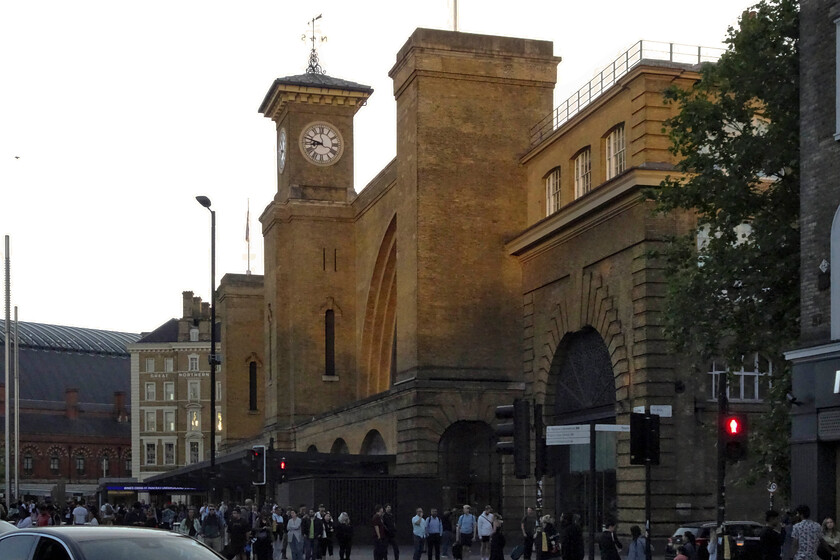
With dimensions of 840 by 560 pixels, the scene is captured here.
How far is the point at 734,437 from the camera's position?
1852 cm

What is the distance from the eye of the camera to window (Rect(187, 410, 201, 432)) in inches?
4717

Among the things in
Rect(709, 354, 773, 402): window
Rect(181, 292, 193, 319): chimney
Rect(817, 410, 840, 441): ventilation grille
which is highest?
Rect(181, 292, 193, 319): chimney

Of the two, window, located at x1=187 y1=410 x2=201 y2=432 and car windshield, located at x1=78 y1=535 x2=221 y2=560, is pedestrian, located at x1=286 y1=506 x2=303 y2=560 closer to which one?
car windshield, located at x1=78 y1=535 x2=221 y2=560

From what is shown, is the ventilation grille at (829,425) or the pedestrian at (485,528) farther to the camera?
the pedestrian at (485,528)

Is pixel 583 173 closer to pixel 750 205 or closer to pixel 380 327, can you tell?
pixel 750 205

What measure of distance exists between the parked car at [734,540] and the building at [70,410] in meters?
94.9

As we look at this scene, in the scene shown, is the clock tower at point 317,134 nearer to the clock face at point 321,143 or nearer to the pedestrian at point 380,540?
the clock face at point 321,143

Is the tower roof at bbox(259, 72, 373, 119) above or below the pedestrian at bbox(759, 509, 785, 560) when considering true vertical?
above

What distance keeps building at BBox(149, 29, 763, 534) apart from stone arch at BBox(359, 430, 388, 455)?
0.37ft

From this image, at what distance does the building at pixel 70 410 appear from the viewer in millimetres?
125312

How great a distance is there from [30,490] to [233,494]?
4797 centimetres

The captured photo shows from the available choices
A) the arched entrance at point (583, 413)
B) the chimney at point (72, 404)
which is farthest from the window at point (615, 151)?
the chimney at point (72, 404)

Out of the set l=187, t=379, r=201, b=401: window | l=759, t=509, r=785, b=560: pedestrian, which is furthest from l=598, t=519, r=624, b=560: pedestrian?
l=187, t=379, r=201, b=401: window

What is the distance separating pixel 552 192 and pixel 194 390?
258ft
